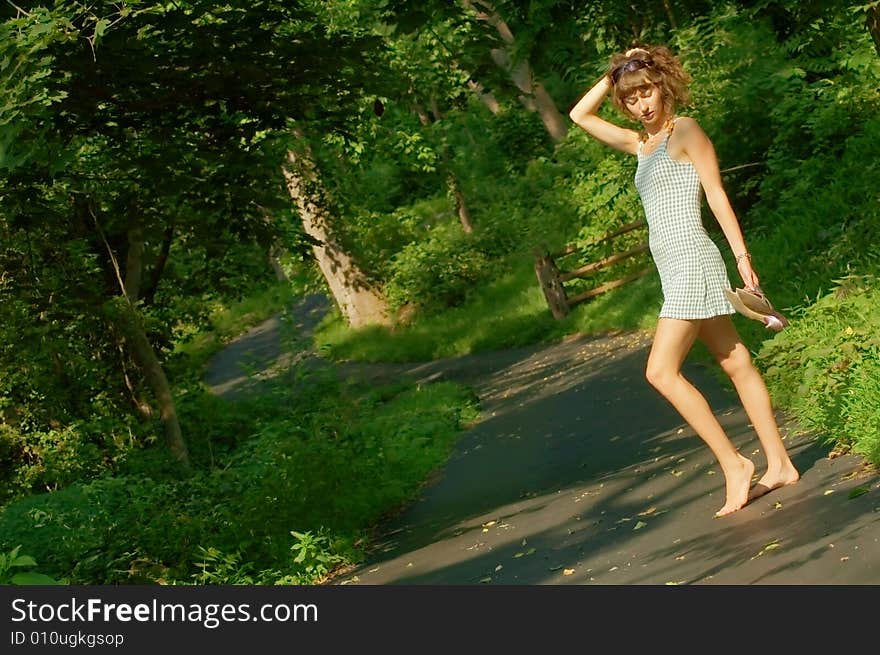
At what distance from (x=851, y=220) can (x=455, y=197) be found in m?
22.9

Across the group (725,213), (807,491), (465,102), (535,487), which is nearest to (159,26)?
(535,487)

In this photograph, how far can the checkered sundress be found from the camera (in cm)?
694

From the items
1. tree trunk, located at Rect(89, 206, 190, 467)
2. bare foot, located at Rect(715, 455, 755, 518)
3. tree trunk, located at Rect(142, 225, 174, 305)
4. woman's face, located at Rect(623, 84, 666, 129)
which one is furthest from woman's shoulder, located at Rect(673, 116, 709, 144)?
tree trunk, located at Rect(142, 225, 174, 305)

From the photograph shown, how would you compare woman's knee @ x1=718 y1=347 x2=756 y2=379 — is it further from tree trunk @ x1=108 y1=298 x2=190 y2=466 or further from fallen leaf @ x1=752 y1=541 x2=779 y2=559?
tree trunk @ x1=108 y1=298 x2=190 y2=466

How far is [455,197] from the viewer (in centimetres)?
3644

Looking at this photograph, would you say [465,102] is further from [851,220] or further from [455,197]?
[851,220]

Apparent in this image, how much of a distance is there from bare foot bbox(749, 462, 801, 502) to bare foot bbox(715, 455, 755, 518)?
129 millimetres

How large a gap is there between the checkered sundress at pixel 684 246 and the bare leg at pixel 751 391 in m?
0.23

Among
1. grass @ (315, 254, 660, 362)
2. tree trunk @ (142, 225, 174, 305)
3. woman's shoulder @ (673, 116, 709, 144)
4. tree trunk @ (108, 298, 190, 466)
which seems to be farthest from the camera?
grass @ (315, 254, 660, 362)

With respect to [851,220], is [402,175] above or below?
above

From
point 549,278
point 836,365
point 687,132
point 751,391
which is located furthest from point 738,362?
point 549,278

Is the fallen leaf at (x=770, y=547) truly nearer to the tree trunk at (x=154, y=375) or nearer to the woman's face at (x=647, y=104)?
the woman's face at (x=647, y=104)

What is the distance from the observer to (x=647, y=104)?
696 cm

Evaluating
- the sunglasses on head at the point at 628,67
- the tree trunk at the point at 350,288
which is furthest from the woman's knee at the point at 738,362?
the tree trunk at the point at 350,288
